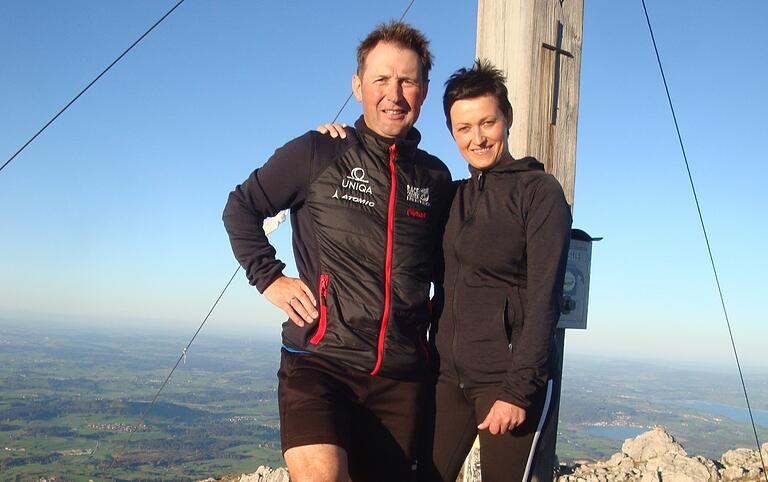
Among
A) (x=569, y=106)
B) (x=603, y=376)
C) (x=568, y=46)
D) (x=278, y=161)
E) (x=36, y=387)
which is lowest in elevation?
(x=36, y=387)

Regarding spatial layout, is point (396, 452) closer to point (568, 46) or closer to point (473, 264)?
point (473, 264)

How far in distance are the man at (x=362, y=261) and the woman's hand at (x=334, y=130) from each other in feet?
0.08

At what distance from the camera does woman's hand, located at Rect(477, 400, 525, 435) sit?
8.21 ft

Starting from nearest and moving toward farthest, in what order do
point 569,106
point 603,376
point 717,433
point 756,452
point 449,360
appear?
1. point 449,360
2. point 569,106
3. point 756,452
4. point 717,433
5. point 603,376

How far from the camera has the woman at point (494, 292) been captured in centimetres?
252

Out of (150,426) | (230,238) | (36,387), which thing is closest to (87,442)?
(150,426)

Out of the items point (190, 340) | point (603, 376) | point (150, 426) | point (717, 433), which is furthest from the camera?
point (603, 376)

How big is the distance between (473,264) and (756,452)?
17.7 ft

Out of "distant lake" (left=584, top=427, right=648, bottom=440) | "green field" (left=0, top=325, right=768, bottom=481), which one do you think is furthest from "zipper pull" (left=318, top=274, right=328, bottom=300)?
"distant lake" (left=584, top=427, right=648, bottom=440)

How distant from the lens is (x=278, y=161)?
2.72 m

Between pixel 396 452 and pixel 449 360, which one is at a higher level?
pixel 449 360

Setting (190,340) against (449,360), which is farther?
(190,340)

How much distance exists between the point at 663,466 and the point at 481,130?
4422mm

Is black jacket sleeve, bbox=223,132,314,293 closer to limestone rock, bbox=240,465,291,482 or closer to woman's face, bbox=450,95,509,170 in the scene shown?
woman's face, bbox=450,95,509,170
